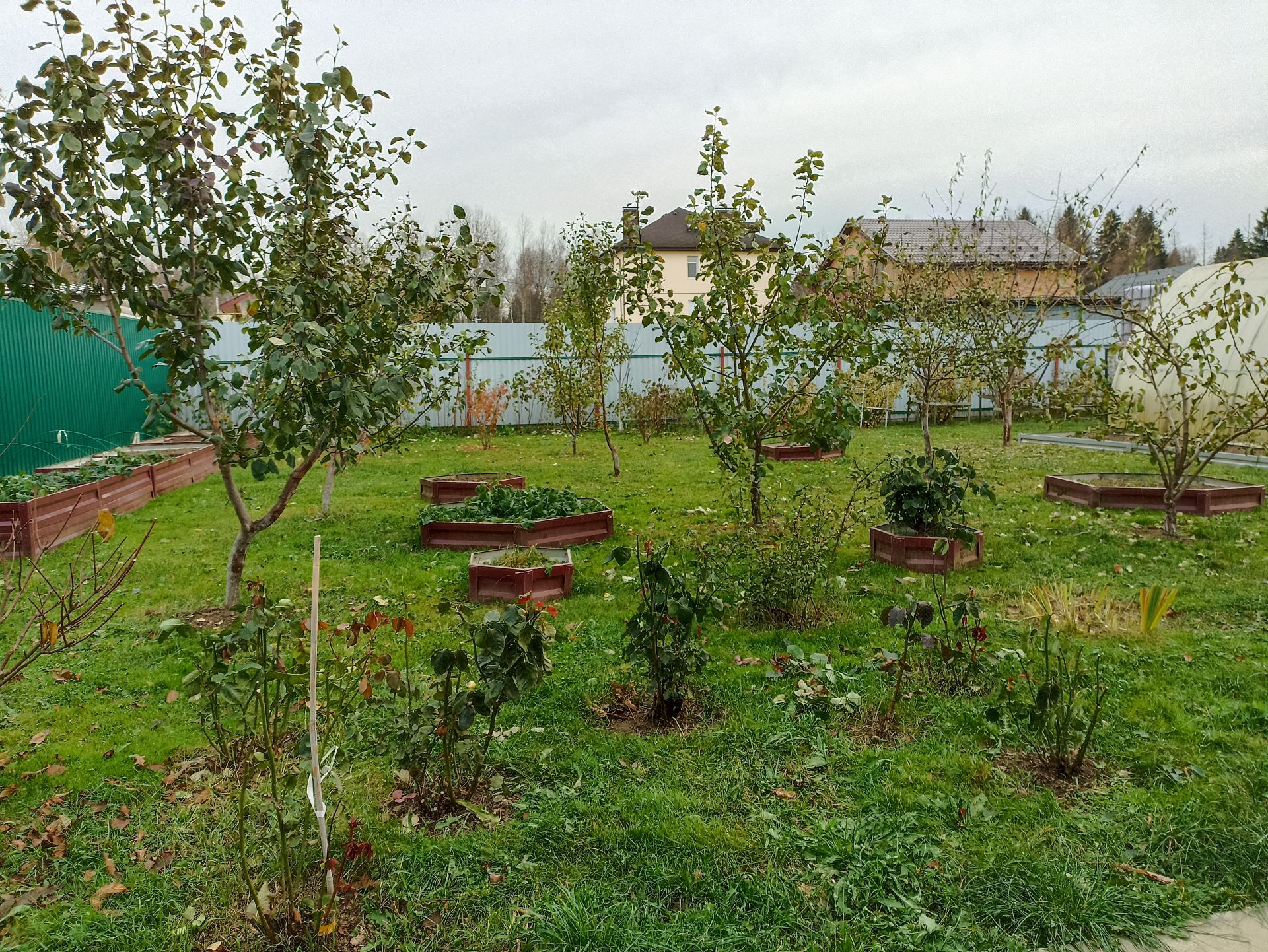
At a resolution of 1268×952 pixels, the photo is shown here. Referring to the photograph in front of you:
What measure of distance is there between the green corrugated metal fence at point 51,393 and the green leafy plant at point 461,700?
891 cm

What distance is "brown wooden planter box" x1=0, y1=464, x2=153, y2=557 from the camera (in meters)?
6.81

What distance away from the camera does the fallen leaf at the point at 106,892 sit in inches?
104

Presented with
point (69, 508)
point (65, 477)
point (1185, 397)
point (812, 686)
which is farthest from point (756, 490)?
point (65, 477)

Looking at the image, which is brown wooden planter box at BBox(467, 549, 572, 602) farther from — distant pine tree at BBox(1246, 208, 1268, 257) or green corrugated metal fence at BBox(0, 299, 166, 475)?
distant pine tree at BBox(1246, 208, 1268, 257)

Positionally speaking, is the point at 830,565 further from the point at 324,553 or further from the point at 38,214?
the point at 38,214

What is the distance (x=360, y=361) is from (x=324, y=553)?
3.08 m

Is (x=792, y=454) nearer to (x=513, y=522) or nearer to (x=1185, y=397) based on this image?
(x=1185, y=397)

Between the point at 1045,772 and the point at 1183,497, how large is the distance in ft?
21.2

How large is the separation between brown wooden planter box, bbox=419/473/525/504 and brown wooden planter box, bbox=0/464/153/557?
3.28 m

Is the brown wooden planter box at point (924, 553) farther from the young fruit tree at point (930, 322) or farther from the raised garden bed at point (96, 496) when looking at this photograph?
the raised garden bed at point (96, 496)

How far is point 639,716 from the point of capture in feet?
13.2

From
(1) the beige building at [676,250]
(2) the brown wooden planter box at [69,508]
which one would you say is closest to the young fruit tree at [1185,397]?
(2) the brown wooden planter box at [69,508]

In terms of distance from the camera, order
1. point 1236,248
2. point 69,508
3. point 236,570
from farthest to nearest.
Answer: point 1236,248 → point 69,508 → point 236,570

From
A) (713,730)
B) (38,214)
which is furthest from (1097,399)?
(38,214)
